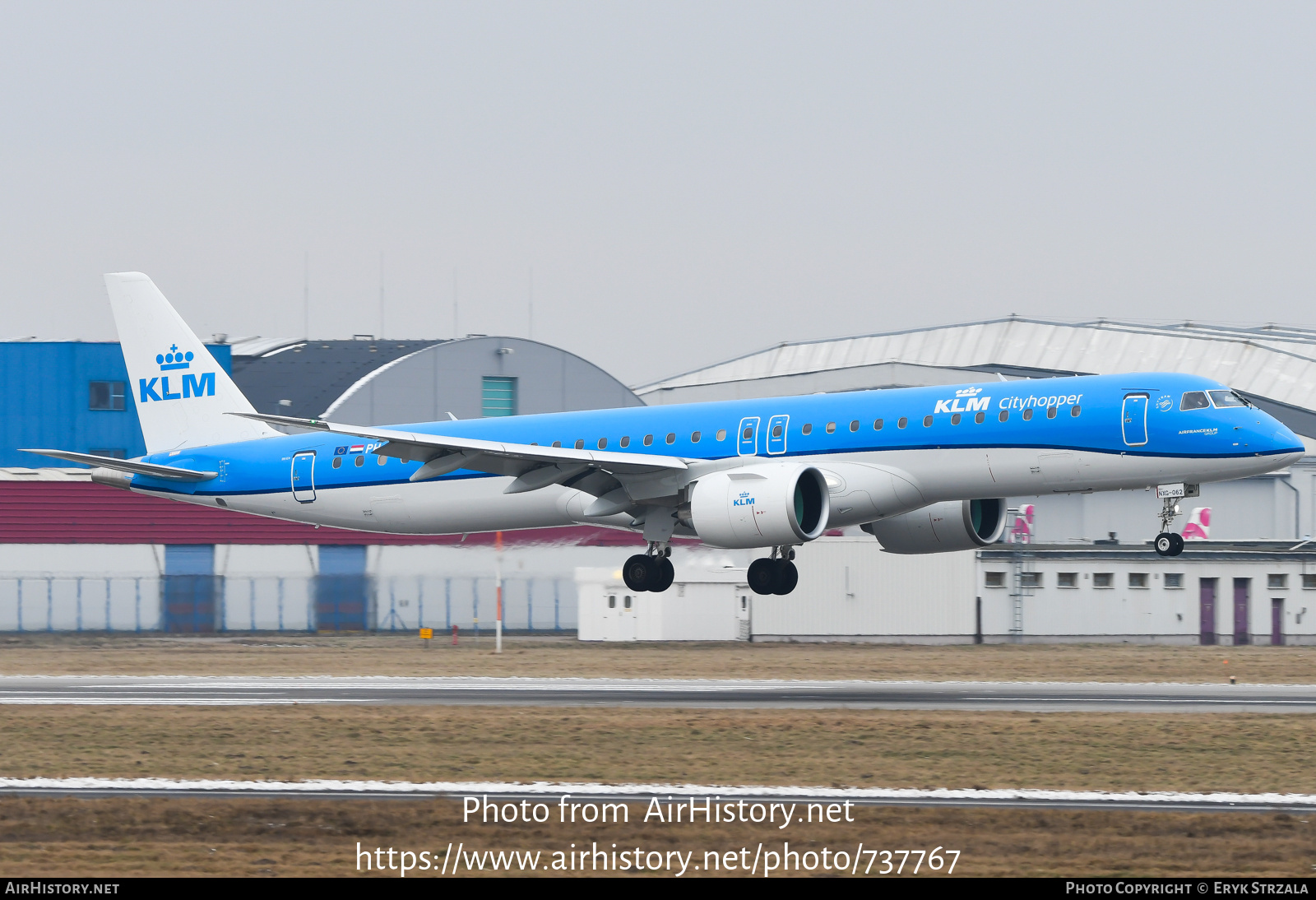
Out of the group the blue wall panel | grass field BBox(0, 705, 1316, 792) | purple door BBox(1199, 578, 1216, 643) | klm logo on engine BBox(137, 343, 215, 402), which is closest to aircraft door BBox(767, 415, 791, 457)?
grass field BBox(0, 705, 1316, 792)

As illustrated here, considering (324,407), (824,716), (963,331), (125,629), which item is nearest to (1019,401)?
(824,716)

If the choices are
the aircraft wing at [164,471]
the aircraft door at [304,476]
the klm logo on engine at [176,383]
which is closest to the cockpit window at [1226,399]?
the aircraft door at [304,476]

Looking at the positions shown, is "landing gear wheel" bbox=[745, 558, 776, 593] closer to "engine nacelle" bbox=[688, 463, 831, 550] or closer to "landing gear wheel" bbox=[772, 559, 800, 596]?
"landing gear wheel" bbox=[772, 559, 800, 596]

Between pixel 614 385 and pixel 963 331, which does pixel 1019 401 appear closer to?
pixel 614 385

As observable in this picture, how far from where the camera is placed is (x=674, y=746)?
26859 mm

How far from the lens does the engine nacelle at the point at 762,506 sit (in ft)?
117

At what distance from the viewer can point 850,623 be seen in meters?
64.8

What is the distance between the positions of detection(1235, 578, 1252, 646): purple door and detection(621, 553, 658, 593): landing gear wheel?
3441 cm

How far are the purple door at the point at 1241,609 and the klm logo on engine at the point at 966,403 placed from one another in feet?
113

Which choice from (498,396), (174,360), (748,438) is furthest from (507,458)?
(498,396)

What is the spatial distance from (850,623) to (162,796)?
45.5m

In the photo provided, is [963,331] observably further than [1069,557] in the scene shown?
Yes

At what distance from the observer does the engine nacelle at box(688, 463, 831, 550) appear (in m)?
35.7

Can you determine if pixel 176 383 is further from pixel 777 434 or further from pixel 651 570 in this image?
pixel 777 434
